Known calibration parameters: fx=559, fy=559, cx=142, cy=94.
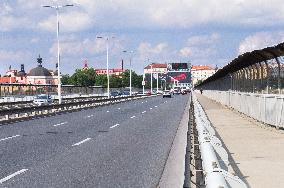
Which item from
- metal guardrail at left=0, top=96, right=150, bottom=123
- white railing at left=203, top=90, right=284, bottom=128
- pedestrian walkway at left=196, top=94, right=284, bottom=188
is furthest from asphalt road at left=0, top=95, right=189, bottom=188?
metal guardrail at left=0, top=96, right=150, bottom=123

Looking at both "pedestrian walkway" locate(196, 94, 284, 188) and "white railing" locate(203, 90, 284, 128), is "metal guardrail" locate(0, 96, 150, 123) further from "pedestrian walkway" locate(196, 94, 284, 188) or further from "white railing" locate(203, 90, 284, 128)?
"pedestrian walkway" locate(196, 94, 284, 188)

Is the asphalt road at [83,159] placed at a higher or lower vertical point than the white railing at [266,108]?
lower

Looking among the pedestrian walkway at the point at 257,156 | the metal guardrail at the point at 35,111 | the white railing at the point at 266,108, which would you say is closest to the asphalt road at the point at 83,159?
the pedestrian walkway at the point at 257,156

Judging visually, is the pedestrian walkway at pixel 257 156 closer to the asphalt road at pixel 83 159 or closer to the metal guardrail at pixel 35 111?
the asphalt road at pixel 83 159

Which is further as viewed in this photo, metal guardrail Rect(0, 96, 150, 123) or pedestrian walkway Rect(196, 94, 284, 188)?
metal guardrail Rect(0, 96, 150, 123)

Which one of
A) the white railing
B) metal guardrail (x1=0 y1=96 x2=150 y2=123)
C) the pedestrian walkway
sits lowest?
metal guardrail (x1=0 y1=96 x2=150 y2=123)

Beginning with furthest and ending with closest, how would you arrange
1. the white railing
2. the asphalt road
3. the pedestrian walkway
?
the white railing, the asphalt road, the pedestrian walkway

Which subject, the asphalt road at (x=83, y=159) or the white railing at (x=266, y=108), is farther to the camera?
the white railing at (x=266, y=108)

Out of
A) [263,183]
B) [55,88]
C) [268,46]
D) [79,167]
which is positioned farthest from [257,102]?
[55,88]

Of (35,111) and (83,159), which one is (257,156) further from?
(35,111)

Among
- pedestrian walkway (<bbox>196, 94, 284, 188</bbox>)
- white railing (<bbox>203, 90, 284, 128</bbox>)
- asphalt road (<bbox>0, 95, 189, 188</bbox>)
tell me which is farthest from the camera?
white railing (<bbox>203, 90, 284, 128</bbox>)

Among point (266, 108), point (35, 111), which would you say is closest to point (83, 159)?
point (266, 108)

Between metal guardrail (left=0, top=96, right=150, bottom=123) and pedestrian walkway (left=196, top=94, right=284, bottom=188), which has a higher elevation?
pedestrian walkway (left=196, top=94, right=284, bottom=188)

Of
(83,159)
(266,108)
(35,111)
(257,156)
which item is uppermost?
(266,108)
